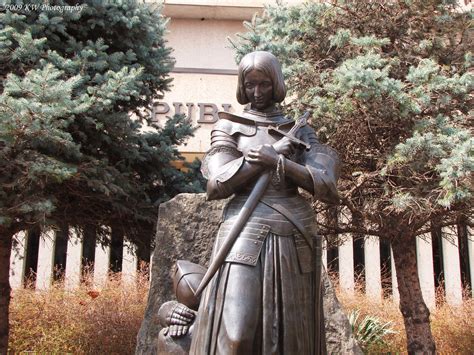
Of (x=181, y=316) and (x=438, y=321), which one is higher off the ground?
(x=181, y=316)

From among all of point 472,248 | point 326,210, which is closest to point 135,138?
point 326,210

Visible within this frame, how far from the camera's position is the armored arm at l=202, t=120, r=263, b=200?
3025 millimetres

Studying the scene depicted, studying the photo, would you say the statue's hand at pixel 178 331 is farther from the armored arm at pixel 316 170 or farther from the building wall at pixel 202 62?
the building wall at pixel 202 62

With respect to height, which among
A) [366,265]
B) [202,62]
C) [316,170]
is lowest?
[316,170]

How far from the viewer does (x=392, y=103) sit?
6.12 meters

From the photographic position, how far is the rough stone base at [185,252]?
4762 millimetres

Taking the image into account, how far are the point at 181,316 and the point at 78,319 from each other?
6.28m

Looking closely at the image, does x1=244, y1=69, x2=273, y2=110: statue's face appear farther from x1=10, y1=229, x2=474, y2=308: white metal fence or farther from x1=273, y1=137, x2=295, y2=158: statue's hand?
x1=10, y1=229, x2=474, y2=308: white metal fence

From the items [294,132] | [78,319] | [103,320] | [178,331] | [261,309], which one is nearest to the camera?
[261,309]

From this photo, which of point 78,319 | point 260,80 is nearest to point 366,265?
point 78,319

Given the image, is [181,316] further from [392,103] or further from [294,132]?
[392,103]

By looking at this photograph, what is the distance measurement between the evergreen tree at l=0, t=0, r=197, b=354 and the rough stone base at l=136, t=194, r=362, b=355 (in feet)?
4.03


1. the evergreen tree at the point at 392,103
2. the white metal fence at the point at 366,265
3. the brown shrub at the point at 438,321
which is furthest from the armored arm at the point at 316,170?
the white metal fence at the point at 366,265

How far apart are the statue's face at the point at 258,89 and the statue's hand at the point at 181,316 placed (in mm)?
1502
